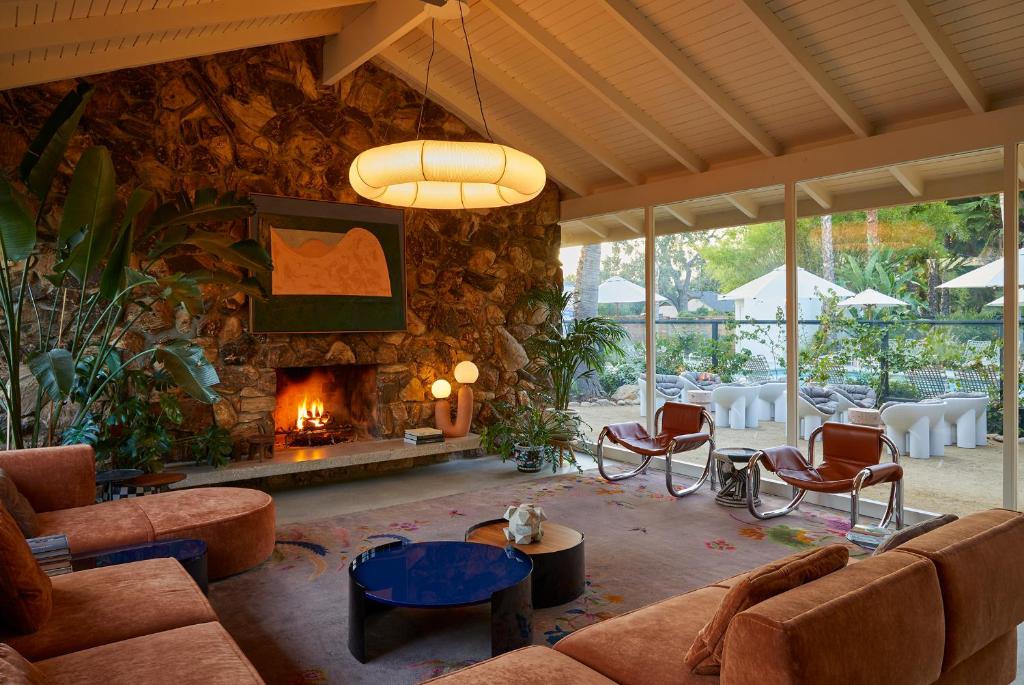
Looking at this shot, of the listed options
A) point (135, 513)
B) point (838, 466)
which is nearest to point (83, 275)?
point (135, 513)

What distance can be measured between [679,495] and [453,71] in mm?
4464

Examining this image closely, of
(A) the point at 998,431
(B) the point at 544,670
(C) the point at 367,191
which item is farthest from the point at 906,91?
(B) the point at 544,670

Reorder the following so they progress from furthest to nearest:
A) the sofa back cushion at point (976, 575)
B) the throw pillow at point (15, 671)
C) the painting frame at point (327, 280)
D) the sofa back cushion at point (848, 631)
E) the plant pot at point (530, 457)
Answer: the plant pot at point (530, 457) < the painting frame at point (327, 280) < the sofa back cushion at point (976, 575) < the sofa back cushion at point (848, 631) < the throw pillow at point (15, 671)

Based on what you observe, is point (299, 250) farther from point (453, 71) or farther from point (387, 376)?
point (453, 71)

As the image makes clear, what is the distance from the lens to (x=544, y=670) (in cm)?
212

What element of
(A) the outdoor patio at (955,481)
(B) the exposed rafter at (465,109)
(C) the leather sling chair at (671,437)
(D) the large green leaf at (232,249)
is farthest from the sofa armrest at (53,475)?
(A) the outdoor patio at (955,481)

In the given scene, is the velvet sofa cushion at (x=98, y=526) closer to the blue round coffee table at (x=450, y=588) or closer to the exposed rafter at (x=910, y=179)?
the blue round coffee table at (x=450, y=588)

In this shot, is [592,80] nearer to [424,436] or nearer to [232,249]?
[232,249]

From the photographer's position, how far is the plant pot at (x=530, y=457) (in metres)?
6.88

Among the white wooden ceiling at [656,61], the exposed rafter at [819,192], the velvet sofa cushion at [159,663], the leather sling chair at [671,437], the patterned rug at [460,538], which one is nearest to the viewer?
the velvet sofa cushion at [159,663]

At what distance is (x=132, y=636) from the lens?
8.07ft

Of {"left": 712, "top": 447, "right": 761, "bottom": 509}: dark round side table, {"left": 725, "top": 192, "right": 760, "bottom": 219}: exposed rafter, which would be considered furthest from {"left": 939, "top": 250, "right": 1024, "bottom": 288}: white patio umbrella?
{"left": 712, "top": 447, "right": 761, "bottom": 509}: dark round side table

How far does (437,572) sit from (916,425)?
384 centimetres

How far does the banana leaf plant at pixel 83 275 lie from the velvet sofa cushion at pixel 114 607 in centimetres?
140
